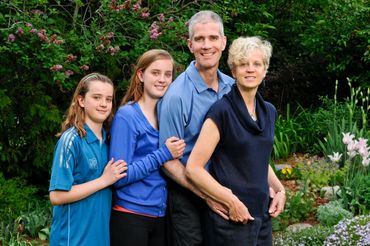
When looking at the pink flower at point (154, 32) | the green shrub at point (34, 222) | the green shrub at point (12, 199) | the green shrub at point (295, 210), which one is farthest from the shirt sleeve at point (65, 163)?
the green shrub at point (295, 210)

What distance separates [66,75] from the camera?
610 cm

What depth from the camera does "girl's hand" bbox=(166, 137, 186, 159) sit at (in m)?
3.61

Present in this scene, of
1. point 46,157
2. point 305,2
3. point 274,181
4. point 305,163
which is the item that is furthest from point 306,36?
point 274,181

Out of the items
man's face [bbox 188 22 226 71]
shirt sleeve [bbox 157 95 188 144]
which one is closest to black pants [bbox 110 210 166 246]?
shirt sleeve [bbox 157 95 188 144]

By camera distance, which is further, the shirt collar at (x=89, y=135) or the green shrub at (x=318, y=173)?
the green shrub at (x=318, y=173)

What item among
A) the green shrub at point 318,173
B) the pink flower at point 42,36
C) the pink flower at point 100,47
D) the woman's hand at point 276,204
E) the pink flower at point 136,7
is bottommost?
the green shrub at point 318,173

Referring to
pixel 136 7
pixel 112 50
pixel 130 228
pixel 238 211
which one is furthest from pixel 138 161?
pixel 136 7

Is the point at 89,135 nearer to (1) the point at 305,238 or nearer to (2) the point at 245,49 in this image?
(2) the point at 245,49

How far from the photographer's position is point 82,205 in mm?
3676

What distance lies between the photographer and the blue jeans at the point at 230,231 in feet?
11.5

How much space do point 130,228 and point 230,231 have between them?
540mm

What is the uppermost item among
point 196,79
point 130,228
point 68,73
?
point 68,73

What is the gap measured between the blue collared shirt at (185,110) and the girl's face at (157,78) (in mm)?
100

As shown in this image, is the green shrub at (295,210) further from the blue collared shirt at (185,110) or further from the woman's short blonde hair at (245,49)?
the woman's short blonde hair at (245,49)
